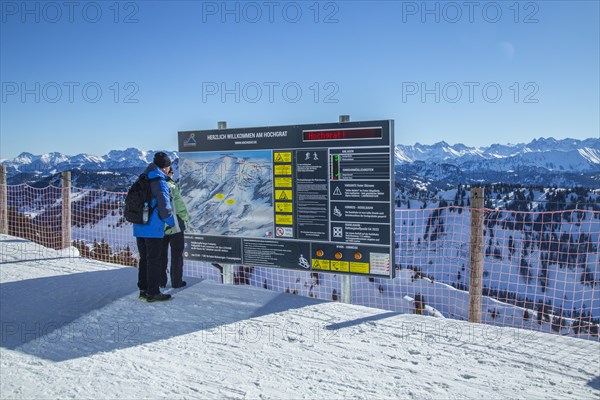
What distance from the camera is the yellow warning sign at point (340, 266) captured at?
6759 mm

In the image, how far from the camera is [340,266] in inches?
269

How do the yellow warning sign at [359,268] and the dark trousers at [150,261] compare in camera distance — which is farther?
the yellow warning sign at [359,268]

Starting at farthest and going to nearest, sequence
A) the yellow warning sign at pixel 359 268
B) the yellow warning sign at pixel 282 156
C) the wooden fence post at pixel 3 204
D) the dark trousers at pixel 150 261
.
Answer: the wooden fence post at pixel 3 204 → the yellow warning sign at pixel 282 156 → the yellow warning sign at pixel 359 268 → the dark trousers at pixel 150 261

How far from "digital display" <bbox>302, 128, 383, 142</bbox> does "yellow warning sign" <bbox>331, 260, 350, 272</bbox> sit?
1.82 m

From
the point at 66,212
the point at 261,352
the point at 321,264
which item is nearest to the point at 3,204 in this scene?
the point at 66,212

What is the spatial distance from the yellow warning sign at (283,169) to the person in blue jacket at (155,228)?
169cm

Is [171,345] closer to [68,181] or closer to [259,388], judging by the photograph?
[259,388]

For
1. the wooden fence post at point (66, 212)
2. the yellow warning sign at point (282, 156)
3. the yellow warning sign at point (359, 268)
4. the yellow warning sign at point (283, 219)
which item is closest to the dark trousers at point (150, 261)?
the yellow warning sign at point (283, 219)

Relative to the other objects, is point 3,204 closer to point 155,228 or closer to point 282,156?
point 155,228

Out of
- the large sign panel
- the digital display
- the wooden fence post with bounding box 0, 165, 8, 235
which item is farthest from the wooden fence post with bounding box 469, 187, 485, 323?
the wooden fence post with bounding box 0, 165, 8, 235

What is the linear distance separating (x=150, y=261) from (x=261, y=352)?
2.43 metres

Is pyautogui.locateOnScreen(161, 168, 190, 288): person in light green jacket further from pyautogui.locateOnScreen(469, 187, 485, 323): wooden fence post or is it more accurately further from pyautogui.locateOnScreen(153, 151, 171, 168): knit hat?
pyautogui.locateOnScreen(469, 187, 485, 323): wooden fence post

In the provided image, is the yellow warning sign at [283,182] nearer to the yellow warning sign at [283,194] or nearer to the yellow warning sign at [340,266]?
the yellow warning sign at [283,194]

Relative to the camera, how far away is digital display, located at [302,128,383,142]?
6.48m
